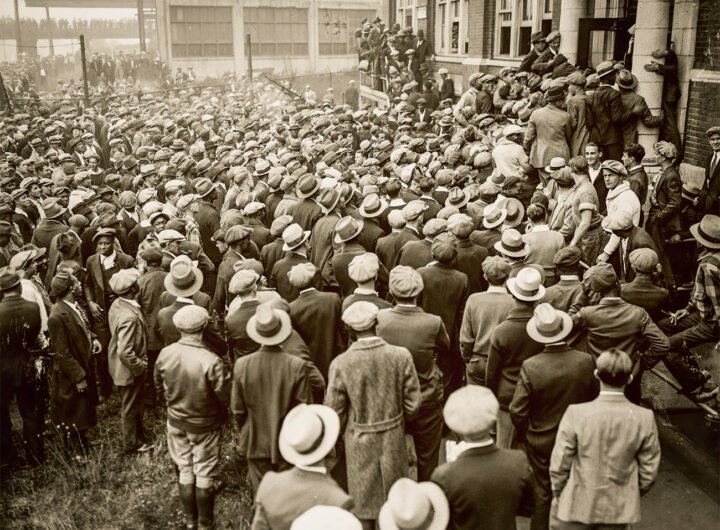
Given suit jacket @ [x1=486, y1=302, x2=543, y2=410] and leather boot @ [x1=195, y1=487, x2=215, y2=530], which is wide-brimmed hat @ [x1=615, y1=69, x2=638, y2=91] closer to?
suit jacket @ [x1=486, y1=302, x2=543, y2=410]

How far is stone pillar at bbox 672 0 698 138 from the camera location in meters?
10.7

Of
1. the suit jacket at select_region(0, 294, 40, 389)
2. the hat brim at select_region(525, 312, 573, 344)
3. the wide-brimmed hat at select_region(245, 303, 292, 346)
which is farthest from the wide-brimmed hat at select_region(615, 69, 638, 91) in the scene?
the suit jacket at select_region(0, 294, 40, 389)

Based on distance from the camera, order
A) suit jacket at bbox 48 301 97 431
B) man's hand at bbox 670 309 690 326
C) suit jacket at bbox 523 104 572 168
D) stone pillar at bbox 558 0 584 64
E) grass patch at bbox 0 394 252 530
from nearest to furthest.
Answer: grass patch at bbox 0 394 252 530
suit jacket at bbox 48 301 97 431
man's hand at bbox 670 309 690 326
suit jacket at bbox 523 104 572 168
stone pillar at bbox 558 0 584 64

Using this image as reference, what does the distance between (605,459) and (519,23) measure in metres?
15.8

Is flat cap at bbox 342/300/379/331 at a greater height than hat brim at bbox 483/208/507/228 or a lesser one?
lesser

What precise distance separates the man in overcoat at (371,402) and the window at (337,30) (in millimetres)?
44498

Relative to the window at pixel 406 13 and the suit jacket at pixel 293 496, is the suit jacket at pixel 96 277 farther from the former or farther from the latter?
the window at pixel 406 13

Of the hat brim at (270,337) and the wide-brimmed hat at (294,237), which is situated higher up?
the wide-brimmed hat at (294,237)

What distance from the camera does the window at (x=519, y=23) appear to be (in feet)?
55.0

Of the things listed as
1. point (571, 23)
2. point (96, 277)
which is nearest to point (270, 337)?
point (96, 277)

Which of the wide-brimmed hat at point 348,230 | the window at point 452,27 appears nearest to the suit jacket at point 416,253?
the wide-brimmed hat at point 348,230

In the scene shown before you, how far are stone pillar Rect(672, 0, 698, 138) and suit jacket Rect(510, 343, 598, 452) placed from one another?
769cm

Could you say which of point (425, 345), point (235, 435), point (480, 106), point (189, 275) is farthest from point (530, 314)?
point (480, 106)

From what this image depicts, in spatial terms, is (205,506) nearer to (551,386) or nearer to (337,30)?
(551,386)
